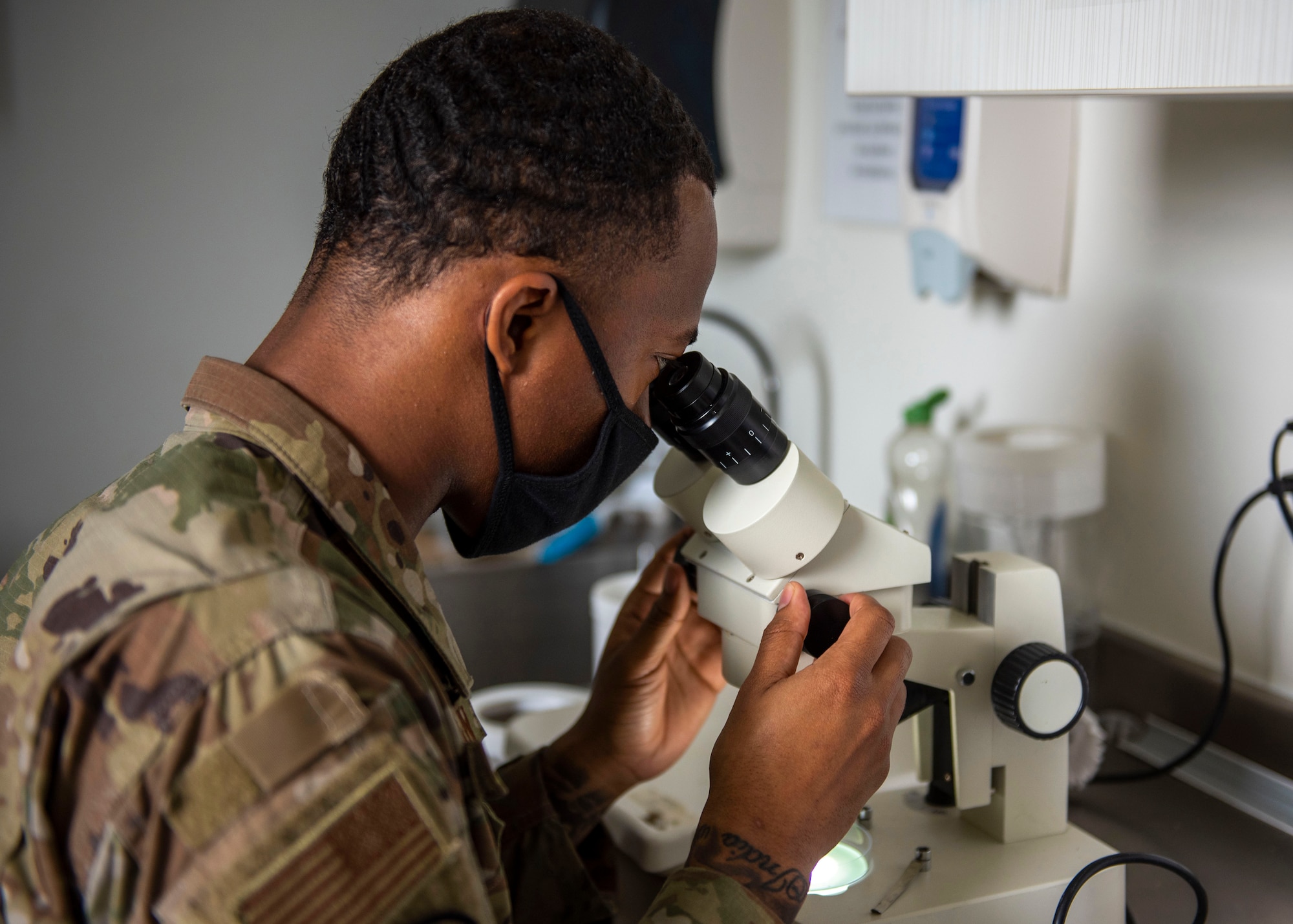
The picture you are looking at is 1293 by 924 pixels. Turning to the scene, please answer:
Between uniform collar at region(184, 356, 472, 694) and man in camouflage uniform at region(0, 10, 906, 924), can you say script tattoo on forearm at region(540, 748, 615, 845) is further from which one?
uniform collar at region(184, 356, 472, 694)

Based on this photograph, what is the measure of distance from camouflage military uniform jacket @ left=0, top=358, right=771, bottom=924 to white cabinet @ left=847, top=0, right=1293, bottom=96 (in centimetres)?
66

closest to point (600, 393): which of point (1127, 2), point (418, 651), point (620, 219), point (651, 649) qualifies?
point (620, 219)

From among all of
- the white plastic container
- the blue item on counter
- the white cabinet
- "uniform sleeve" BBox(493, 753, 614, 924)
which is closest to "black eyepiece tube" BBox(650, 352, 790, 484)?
the white cabinet

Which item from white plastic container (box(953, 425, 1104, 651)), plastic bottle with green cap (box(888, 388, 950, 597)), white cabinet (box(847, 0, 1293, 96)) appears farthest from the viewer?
plastic bottle with green cap (box(888, 388, 950, 597))

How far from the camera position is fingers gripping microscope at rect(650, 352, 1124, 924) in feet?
2.80

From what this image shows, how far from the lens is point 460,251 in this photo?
29.7 inches

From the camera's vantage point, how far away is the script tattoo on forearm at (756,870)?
0.74 metres

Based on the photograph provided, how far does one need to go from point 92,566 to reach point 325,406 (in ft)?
0.67

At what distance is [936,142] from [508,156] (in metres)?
1.04

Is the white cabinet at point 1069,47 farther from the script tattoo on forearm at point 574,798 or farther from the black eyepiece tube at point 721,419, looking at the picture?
the script tattoo on forearm at point 574,798

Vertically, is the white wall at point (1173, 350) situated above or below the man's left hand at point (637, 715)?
above

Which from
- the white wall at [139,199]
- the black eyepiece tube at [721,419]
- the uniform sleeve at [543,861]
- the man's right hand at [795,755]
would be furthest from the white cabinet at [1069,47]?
the white wall at [139,199]

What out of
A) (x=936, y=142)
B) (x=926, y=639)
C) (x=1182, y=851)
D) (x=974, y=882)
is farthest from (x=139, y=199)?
(x=1182, y=851)

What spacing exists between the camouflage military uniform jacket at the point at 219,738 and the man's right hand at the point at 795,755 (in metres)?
0.20
